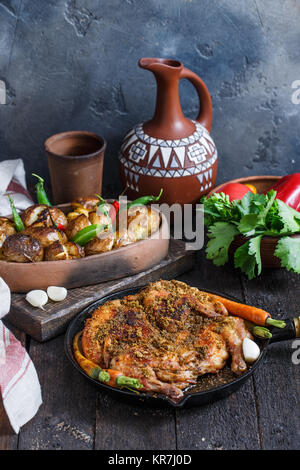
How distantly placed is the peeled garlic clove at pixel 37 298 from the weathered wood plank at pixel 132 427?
363mm

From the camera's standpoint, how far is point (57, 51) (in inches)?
91.1

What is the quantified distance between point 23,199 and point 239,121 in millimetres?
1003

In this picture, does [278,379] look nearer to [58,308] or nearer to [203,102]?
[58,308]

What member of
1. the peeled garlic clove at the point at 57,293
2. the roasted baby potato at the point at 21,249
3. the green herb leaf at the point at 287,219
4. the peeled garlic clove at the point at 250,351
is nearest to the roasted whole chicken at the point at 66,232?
the roasted baby potato at the point at 21,249

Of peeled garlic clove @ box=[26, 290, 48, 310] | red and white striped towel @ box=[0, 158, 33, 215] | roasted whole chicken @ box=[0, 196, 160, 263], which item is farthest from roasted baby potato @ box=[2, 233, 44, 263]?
red and white striped towel @ box=[0, 158, 33, 215]

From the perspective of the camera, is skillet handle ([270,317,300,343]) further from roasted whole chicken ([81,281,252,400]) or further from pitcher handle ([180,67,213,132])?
pitcher handle ([180,67,213,132])

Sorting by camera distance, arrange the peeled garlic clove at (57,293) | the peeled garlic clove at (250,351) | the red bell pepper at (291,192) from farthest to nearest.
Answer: the red bell pepper at (291,192) → the peeled garlic clove at (57,293) → the peeled garlic clove at (250,351)

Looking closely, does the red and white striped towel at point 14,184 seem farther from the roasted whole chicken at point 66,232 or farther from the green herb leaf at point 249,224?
the green herb leaf at point 249,224

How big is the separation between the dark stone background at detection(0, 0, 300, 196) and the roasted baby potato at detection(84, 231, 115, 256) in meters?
0.82

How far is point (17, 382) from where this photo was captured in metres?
1.46

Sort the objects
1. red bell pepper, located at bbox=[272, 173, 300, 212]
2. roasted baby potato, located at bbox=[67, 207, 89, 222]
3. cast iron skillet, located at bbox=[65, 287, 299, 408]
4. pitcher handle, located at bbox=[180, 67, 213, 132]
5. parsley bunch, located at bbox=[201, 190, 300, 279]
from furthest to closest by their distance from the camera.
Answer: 1. pitcher handle, located at bbox=[180, 67, 213, 132]
2. red bell pepper, located at bbox=[272, 173, 300, 212]
3. roasted baby potato, located at bbox=[67, 207, 89, 222]
4. parsley bunch, located at bbox=[201, 190, 300, 279]
5. cast iron skillet, located at bbox=[65, 287, 299, 408]

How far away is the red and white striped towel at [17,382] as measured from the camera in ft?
4.62

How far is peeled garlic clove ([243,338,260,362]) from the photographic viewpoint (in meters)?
1.47
